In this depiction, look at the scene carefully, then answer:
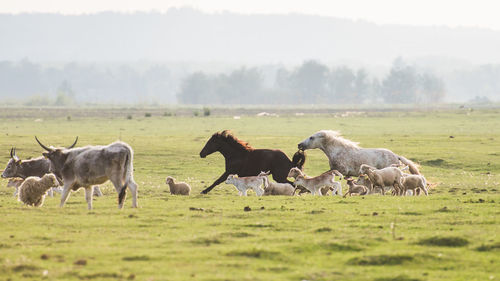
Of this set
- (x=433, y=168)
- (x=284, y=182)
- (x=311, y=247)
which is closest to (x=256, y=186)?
(x=284, y=182)

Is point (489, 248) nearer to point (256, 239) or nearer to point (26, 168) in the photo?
point (256, 239)

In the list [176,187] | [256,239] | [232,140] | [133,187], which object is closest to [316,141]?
[232,140]

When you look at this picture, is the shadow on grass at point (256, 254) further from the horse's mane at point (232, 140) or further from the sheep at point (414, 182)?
the horse's mane at point (232, 140)

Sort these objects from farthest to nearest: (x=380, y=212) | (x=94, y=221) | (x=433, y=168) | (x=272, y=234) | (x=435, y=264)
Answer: (x=433, y=168) < (x=380, y=212) < (x=94, y=221) < (x=272, y=234) < (x=435, y=264)

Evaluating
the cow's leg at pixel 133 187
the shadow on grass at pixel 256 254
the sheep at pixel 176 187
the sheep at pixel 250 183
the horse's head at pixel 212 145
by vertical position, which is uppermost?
the horse's head at pixel 212 145

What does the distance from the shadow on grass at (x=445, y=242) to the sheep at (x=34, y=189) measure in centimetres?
962

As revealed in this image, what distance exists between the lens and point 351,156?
Answer: 25000mm

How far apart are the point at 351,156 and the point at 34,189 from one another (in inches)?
397

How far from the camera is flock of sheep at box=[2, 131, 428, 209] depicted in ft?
58.4

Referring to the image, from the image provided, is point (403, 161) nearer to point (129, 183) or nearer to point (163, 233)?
point (129, 183)

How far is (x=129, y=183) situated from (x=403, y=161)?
10.1m

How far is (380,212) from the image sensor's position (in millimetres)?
17609

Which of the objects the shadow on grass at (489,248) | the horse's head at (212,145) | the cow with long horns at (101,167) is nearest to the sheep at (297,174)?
the horse's head at (212,145)

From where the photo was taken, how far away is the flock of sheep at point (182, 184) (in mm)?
17797
